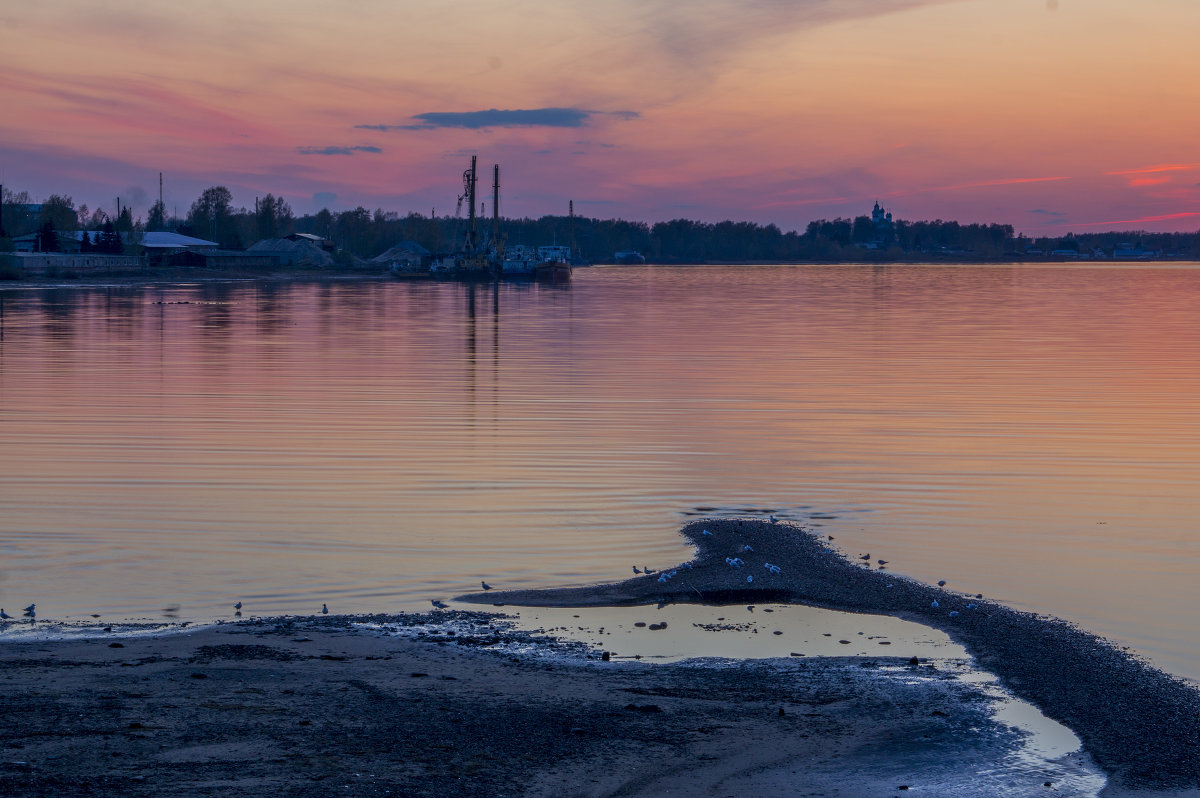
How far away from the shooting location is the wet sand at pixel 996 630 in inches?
334

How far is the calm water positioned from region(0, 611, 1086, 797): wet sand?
7.42 feet

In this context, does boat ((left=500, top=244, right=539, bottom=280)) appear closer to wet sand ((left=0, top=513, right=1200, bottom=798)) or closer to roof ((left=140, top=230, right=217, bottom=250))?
roof ((left=140, top=230, right=217, bottom=250))

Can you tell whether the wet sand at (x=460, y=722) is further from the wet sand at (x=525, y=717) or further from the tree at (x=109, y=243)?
the tree at (x=109, y=243)

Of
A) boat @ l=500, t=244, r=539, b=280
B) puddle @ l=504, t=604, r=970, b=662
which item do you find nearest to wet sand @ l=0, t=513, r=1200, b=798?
puddle @ l=504, t=604, r=970, b=662

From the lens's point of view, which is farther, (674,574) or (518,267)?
(518,267)

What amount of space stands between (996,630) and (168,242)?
174m

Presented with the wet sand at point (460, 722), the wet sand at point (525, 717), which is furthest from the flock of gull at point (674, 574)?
the wet sand at point (460, 722)

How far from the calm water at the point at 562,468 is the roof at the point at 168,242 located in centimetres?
12408

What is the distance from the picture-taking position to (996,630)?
11.2 meters

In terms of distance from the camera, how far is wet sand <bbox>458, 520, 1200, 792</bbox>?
8477mm

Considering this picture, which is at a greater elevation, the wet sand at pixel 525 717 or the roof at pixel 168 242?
the roof at pixel 168 242

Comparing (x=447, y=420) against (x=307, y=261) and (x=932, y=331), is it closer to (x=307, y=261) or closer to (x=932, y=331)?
(x=932, y=331)

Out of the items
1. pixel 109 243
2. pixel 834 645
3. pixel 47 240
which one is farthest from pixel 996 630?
pixel 109 243

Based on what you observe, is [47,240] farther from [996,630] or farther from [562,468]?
[996,630]
